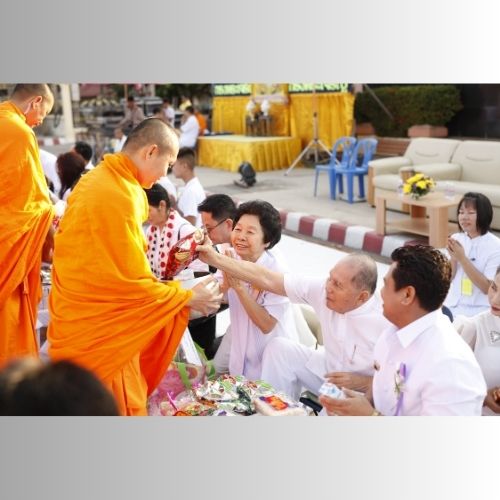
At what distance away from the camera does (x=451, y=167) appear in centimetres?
826

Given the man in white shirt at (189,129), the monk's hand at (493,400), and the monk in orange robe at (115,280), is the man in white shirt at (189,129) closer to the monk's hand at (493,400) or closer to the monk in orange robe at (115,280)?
the monk in orange robe at (115,280)

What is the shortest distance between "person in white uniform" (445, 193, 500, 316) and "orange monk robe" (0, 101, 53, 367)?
2422 millimetres

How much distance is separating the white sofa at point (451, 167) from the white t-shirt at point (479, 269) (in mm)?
3023

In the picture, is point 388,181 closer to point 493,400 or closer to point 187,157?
point 187,157

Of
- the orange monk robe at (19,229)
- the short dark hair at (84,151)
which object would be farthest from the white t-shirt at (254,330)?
the short dark hair at (84,151)

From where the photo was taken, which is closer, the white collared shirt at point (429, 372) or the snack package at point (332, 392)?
the white collared shirt at point (429, 372)

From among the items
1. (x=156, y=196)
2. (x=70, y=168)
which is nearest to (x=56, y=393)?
(x=156, y=196)

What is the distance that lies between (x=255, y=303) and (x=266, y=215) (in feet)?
1.38

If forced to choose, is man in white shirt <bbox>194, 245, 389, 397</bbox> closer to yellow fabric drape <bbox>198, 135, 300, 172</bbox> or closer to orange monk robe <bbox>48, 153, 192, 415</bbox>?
orange monk robe <bbox>48, 153, 192, 415</bbox>

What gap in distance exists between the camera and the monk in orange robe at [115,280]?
2346mm

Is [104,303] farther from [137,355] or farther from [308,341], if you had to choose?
[308,341]

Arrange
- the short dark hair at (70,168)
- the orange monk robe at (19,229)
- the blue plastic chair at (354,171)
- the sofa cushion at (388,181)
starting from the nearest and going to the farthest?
the orange monk robe at (19,229), the short dark hair at (70,168), the sofa cushion at (388,181), the blue plastic chair at (354,171)

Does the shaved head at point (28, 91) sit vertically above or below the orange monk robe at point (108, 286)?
above

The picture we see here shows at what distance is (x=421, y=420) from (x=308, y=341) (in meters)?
2.00
